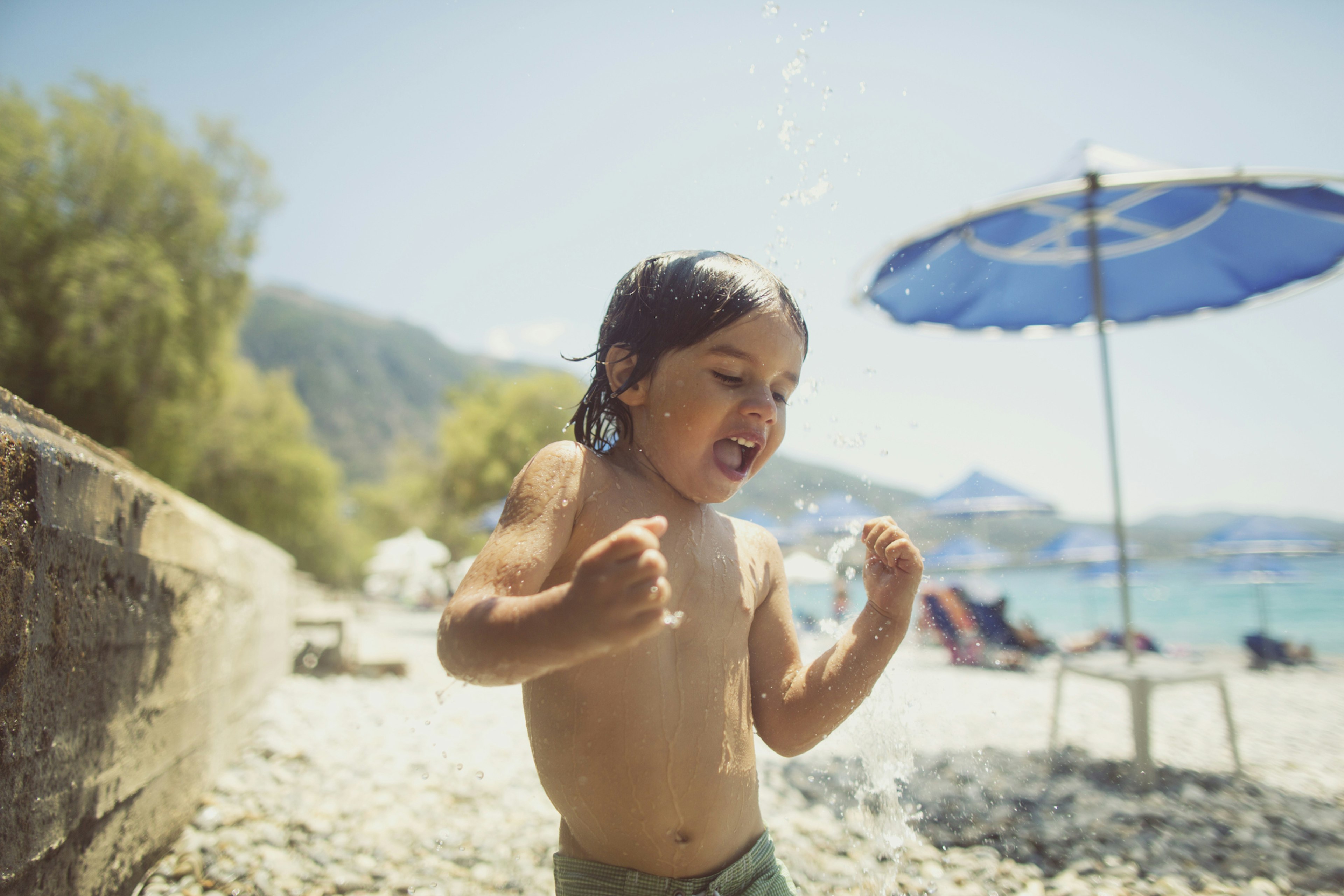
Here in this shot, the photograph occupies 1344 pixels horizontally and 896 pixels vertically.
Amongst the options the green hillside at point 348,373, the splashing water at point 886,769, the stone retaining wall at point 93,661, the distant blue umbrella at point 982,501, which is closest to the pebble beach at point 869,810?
the splashing water at point 886,769

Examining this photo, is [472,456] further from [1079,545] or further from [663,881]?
[663,881]

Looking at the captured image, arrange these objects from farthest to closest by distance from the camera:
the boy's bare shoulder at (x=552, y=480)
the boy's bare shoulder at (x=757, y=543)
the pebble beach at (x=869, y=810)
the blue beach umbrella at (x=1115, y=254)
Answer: the blue beach umbrella at (x=1115, y=254)
the pebble beach at (x=869, y=810)
the boy's bare shoulder at (x=757, y=543)
the boy's bare shoulder at (x=552, y=480)

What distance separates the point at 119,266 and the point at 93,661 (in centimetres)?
1464

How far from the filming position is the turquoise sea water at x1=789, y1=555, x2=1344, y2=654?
18984 mm

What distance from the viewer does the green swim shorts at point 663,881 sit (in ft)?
4.14

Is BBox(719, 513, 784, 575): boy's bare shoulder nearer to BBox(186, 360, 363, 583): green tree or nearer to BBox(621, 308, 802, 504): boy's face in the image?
BBox(621, 308, 802, 504): boy's face

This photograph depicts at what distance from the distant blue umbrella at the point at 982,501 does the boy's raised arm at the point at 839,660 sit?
26.9ft

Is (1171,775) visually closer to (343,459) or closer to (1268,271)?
(1268,271)

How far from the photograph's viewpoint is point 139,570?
1.93 m

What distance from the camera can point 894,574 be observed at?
4.80 feet

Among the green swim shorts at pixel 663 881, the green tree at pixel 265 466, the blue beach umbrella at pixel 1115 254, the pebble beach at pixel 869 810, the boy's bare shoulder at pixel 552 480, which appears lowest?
the pebble beach at pixel 869 810

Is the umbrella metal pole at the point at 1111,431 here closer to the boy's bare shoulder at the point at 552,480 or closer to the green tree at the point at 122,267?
the boy's bare shoulder at the point at 552,480

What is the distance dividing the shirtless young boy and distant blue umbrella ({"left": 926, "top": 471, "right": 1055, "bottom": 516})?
827 centimetres

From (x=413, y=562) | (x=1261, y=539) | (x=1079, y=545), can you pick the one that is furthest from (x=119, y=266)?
(x=1261, y=539)
